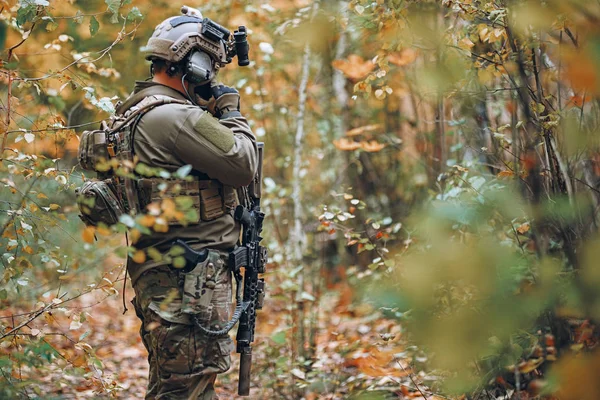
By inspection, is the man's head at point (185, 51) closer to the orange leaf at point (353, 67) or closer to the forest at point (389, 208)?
the forest at point (389, 208)

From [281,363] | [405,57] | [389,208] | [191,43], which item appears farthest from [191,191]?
[389,208]

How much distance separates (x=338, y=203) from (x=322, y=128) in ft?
2.93

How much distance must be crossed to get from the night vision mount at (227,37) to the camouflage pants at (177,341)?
1.11 meters

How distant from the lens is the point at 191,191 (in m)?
3.03

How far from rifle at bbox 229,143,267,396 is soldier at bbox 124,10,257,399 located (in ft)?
0.30

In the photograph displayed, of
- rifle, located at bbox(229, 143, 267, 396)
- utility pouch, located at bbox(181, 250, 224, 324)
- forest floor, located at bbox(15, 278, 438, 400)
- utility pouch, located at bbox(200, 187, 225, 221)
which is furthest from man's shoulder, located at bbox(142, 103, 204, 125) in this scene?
forest floor, located at bbox(15, 278, 438, 400)

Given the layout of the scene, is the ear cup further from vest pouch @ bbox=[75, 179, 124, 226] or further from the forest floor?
the forest floor

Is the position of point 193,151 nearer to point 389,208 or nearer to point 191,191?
point 191,191

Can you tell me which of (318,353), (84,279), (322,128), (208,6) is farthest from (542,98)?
(84,279)

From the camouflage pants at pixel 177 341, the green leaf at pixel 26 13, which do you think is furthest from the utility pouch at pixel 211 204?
the green leaf at pixel 26 13

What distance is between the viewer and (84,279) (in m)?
7.70

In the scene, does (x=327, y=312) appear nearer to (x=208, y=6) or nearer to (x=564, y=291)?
(x=208, y=6)

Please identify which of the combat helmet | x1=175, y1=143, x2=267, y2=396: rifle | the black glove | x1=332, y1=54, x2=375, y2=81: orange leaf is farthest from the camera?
x1=332, y1=54, x2=375, y2=81: orange leaf

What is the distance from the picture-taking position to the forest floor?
3.59 m
